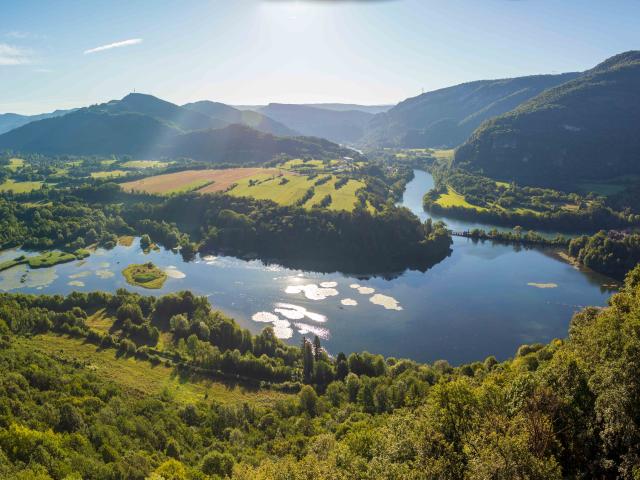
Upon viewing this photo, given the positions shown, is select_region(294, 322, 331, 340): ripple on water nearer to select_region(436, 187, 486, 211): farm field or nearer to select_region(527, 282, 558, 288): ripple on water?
select_region(527, 282, 558, 288): ripple on water

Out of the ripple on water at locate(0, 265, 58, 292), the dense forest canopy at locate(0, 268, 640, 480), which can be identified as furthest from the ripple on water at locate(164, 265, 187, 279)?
the ripple on water at locate(0, 265, 58, 292)

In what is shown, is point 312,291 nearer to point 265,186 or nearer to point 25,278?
point 25,278

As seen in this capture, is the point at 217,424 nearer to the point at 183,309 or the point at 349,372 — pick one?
the point at 349,372

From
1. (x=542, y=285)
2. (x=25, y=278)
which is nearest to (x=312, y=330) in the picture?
(x=542, y=285)

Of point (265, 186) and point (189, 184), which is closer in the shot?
point (265, 186)

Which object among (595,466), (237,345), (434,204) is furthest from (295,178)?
(595,466)

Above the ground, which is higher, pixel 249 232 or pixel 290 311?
pixel 249 232
